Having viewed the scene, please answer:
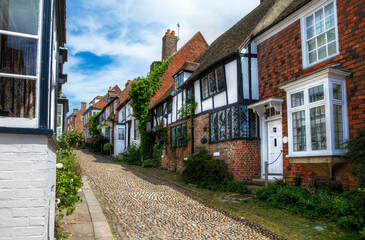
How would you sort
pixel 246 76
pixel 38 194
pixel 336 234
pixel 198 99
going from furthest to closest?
1. pixel 198 99
2. pixel 246 76
3. pixel 336 234
4. pixel 38 194

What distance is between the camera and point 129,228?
6.29 metres

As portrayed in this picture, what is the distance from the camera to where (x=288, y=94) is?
902cm

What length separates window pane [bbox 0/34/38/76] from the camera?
11.0 ft

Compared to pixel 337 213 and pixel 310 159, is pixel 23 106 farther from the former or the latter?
pixel 310 159

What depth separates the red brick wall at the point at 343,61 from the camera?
7.33 meters

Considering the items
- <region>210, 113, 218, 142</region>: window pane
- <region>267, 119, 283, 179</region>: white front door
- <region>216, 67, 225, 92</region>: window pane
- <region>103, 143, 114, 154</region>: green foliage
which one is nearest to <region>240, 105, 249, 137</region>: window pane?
<region>267, 119, 283, 179</region>: white front door

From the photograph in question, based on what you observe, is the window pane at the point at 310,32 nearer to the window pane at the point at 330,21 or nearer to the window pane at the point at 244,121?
the window pane at the point at 330,21

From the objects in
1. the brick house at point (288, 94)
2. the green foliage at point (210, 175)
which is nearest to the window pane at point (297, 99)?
the brick house at point (288, 94)

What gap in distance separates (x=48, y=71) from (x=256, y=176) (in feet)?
31.2

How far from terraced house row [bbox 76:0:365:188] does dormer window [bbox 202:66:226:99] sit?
0.15ft

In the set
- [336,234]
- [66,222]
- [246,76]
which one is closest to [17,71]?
[66,222]

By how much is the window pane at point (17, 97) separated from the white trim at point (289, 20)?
838 cm

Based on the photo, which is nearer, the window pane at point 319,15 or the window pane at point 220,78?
the window pane at point 319,15

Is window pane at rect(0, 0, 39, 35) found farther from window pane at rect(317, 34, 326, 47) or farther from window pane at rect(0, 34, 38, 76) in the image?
window pane at rect(317, 34, 326, 47)
